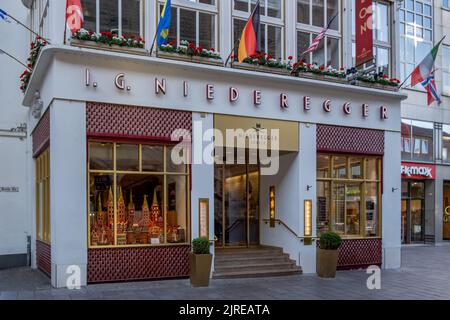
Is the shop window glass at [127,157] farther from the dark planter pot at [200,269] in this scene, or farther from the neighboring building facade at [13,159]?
the neighboring building facade at [13,159]

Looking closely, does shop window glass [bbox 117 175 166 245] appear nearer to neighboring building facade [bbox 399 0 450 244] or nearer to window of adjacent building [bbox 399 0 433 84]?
neighboring building facade [bbox 399 0 450 244]

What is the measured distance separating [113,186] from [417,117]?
17.3 meters

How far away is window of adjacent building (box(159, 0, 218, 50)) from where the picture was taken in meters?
13.5

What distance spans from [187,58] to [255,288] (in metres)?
6.17

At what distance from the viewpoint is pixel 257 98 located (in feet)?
45.0

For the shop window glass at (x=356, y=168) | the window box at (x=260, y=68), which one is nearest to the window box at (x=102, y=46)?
the window box at (x=260, y=68)

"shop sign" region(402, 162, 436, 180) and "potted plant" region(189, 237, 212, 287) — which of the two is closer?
"potted plant" region(189, 237, 212, 287)

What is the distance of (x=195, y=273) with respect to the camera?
11.8 m

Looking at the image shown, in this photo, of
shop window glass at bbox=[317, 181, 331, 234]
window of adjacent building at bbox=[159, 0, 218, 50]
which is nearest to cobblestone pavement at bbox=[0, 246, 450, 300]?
shop window glass at bbox=[317, 181, 331, 234]

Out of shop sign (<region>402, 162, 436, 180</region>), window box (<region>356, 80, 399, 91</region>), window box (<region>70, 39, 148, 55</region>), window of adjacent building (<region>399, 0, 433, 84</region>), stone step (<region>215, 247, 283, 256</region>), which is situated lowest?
stone step (<region>215, 247, 283, 256</region>)

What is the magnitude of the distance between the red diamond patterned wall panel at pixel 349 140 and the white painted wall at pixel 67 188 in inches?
278

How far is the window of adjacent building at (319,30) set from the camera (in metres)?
15.3

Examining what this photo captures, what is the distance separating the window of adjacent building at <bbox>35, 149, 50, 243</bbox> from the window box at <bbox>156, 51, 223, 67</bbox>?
3.86 m

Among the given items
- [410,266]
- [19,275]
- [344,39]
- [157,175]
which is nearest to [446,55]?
[344,39]
